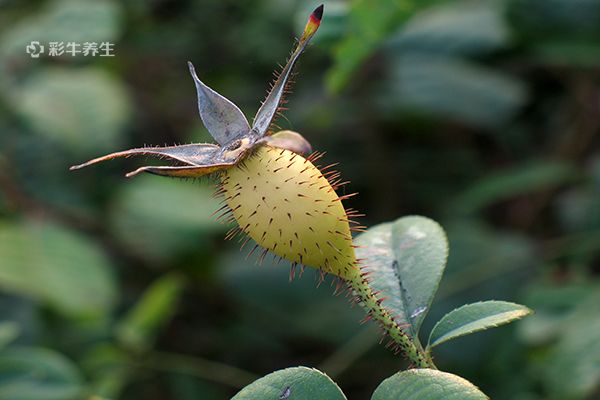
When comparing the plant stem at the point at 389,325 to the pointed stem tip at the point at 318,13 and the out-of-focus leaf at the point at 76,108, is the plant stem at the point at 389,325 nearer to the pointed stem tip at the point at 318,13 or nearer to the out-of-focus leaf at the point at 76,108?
the pointed stem tip at the point at 318,13

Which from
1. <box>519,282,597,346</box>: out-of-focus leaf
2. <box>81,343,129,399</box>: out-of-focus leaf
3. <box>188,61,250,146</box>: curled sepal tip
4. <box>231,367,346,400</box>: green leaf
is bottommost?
<box>81,343,129,399</box>: out-of-focus leaf

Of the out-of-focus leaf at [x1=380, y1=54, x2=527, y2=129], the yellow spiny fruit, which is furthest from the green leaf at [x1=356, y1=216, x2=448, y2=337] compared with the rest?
the out-of-focus leaf at [x1=380, y1=54, x2=527, y2=129]

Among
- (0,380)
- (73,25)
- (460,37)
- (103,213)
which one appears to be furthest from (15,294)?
(460,37)

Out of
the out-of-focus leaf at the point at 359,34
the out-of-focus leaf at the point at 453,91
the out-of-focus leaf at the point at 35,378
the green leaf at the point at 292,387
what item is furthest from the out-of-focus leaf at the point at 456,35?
the green leaf at the point at 292,387

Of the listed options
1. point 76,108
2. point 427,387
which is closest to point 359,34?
point 427,387

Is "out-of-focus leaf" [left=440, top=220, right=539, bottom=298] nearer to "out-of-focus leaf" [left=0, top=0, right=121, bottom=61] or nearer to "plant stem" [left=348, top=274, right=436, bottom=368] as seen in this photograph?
"out-of-focus leaf" [left=0, top=0, right=121, bottom=61]

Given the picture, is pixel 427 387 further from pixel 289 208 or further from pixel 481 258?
pixel 481 258
